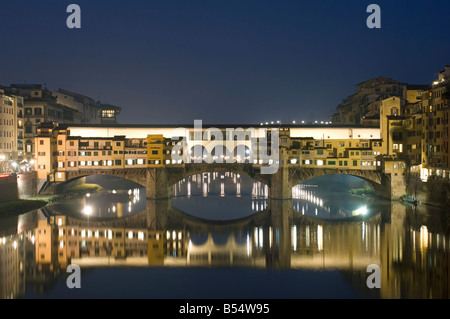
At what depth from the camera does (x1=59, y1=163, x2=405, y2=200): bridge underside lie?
41.1 meters

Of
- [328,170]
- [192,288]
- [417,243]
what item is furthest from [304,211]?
[192,288]

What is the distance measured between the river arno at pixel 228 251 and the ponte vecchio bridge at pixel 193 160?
10.3 ft

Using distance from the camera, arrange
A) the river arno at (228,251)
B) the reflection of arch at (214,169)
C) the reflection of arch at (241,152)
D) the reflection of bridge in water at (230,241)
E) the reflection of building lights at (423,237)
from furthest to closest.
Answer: the reflection of arch at (241,152) < the reflection of arch at (214,169) < the reflection of building lights at (423,237) < the reflection of bridge in water at (230,241) < the river arno at (228,251)

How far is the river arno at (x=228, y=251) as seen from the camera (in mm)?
18859

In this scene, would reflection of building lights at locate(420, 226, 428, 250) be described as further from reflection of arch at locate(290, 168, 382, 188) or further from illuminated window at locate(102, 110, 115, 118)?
illuminated window at locate(102, 110, 115, 118)

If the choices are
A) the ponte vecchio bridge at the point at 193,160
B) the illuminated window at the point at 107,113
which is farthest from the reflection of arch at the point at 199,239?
the illuminated window at the point at 107,113

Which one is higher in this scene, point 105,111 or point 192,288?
point 105,111

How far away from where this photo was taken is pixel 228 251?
83.2 ft

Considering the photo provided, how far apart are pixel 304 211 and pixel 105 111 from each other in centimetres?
4836

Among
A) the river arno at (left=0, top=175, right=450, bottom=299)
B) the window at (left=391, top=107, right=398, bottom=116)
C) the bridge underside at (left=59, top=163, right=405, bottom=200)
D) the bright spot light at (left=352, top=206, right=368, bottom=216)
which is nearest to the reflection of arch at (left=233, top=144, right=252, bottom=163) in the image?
the bridge underside at (left=59, top=163, right=405, bottom=200)

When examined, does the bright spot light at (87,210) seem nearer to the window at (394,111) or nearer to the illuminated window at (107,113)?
the window at (394,111)

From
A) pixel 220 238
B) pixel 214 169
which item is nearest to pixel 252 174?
pixel 214 169

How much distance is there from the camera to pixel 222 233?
98.5 ft
